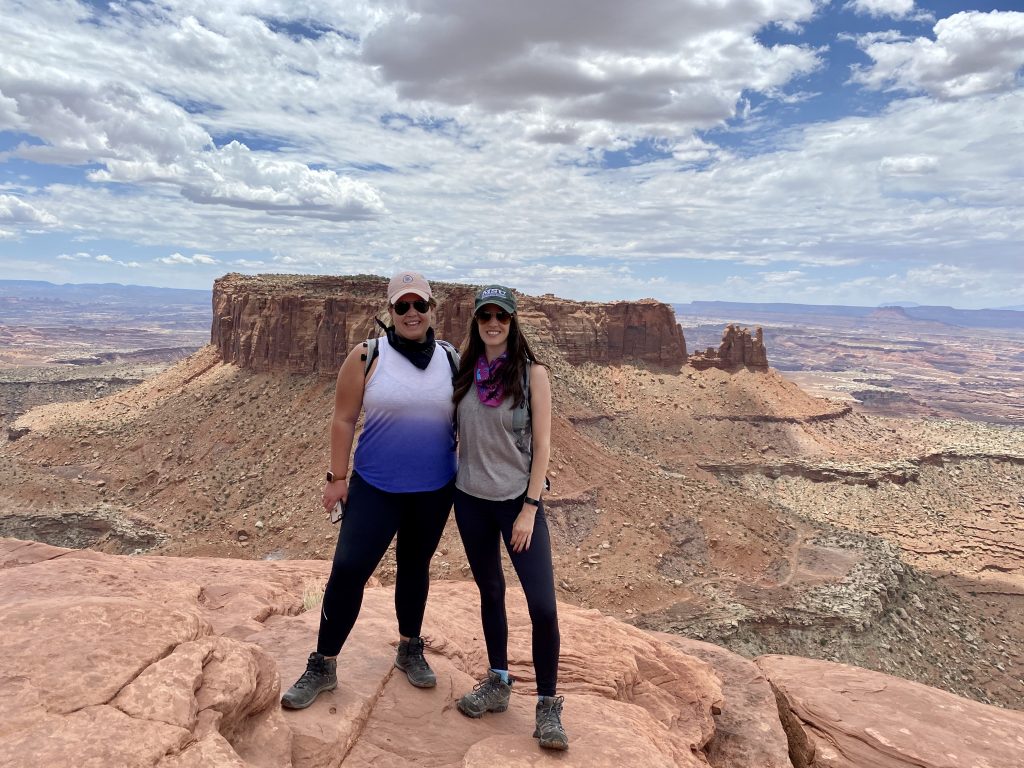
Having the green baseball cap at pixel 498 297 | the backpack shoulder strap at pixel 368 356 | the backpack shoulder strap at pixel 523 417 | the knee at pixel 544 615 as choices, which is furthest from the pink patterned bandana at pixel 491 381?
the knee at pixel 544 615

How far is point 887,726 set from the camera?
5.79 meters

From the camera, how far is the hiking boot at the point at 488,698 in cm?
484

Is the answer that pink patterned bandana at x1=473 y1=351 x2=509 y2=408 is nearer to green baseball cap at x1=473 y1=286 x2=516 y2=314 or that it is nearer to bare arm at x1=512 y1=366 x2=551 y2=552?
bare arm at x1=512 y1=366 x2=551 y2=552

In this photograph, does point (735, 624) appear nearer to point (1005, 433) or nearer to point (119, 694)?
point (119, 694)

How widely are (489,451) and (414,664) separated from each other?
84.3 inches

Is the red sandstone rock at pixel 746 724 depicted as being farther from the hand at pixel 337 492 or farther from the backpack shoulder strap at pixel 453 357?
the backpack shoulder strap at pixel 453 357

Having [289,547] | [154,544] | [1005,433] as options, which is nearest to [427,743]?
[289,547]

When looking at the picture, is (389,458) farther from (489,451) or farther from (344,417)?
(489,451)

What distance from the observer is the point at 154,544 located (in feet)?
78.7

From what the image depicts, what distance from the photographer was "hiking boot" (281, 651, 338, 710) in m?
4.39

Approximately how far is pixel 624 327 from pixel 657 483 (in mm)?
34848

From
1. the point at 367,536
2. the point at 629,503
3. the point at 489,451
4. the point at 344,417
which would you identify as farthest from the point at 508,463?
the point at 629,503

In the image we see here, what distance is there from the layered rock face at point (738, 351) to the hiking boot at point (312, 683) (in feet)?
199

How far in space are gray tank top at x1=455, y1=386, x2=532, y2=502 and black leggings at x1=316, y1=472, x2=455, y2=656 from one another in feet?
1.04
